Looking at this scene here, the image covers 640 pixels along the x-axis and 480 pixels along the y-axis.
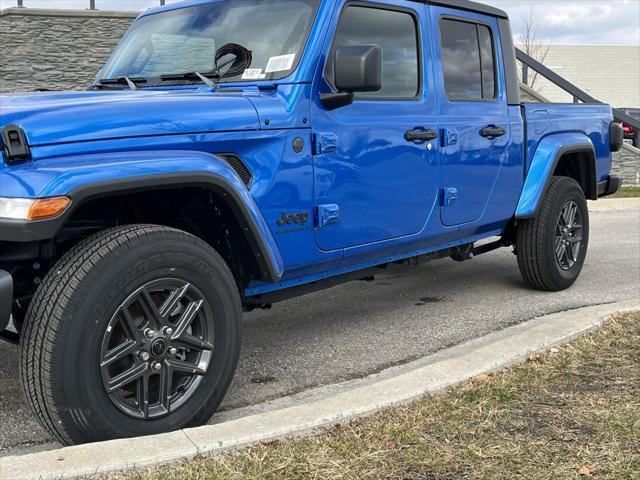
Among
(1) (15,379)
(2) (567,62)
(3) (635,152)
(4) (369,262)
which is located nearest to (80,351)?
(1) (15,379)

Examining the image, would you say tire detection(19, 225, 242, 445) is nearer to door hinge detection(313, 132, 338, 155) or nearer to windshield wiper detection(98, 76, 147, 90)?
door hinge detection(313, 132, 338, 155)

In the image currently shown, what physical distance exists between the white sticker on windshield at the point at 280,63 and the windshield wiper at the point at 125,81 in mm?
718

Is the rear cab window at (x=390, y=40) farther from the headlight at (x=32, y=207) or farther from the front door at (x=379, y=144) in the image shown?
the headlight at (x=32, y=207)

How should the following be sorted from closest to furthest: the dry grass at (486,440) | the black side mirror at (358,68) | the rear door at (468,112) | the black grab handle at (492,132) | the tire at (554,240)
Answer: the dry grass at (486,440), the black side mirror at (358,68), the rear door at (468,112), the black grab handle at (492,132), the tire at (554,240)

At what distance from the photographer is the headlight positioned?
2467 mm

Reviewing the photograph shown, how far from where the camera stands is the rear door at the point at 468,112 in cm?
439

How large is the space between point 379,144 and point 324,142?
0.42 m

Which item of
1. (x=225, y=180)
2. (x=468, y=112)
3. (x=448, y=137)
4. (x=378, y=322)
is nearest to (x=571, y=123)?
(x=468, y=112)

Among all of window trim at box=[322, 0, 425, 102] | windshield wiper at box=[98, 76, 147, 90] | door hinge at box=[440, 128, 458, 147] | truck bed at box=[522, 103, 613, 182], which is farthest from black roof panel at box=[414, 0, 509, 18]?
windshield wiper at box=[98, 76, 147, 90]

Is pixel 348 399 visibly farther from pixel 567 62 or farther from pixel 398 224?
pixel 567 62

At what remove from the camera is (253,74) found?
3.59 metres

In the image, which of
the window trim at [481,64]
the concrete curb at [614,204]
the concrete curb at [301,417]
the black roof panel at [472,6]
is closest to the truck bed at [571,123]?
the window trim at [481,64]

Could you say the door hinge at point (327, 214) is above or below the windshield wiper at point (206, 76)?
below

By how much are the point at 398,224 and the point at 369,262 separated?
27 cm
